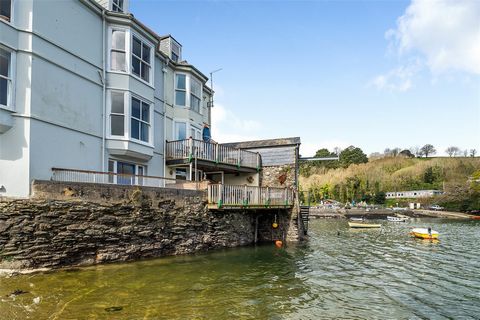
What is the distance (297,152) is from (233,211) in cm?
760

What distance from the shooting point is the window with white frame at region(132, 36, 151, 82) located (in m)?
16.7

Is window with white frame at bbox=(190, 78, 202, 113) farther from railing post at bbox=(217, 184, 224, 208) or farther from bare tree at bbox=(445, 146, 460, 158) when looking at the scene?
bare tree at bbox=(445, 146, 460, 158)

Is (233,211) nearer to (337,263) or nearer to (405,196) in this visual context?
(337,263)

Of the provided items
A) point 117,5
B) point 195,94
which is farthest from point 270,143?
point 117,5

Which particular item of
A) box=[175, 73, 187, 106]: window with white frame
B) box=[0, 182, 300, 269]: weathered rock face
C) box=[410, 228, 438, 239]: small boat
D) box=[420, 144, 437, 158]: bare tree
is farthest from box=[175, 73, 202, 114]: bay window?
box=[420, 144, 437, 158]: bare tree

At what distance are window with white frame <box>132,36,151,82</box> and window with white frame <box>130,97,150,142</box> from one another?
1.47 m

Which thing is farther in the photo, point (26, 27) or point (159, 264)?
point (159, 264)

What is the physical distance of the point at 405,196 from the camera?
87062 millimetres

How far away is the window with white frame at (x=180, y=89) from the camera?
70.2 ft

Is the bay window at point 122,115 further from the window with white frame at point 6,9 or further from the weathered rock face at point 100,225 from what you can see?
the window with white frame at point 6,9

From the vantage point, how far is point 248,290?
1071 cm

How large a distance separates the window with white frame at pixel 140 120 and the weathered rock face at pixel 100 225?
3540mm

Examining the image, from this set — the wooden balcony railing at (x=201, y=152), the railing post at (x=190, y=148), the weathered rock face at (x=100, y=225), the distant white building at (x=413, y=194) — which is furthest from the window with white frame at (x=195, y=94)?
the distant white building at (x=413, y=194)

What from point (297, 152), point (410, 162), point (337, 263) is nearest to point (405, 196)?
point (410, 162)
